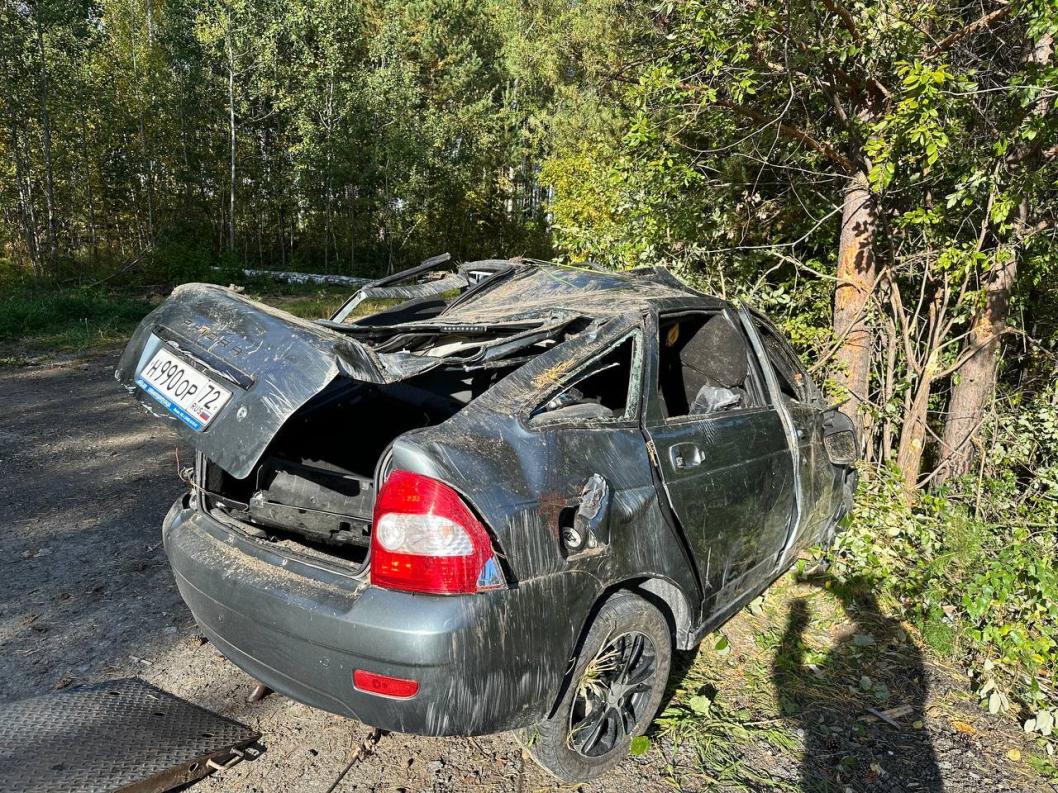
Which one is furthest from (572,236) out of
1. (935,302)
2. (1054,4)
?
(1054,4)

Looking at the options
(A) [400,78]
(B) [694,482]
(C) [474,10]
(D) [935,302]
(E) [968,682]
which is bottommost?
(E) [968,682]

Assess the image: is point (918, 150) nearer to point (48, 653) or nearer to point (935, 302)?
point (935, 302)

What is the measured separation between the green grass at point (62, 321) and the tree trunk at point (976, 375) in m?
11.2

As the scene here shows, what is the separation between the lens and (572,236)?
7.59 meters

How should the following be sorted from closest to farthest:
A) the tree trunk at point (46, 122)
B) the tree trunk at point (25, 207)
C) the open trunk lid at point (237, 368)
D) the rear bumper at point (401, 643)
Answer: the rear bumper at point (401, 643) → the open trunk lid at point (237, 368) → the tree trunk at point (46, 122) → the tree trunk at point (25, 207)

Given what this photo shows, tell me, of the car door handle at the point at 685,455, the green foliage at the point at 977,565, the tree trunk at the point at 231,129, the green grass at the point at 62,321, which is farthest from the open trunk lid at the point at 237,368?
the tree trunk at the point at 231,129

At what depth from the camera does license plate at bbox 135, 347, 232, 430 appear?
86.5 inches

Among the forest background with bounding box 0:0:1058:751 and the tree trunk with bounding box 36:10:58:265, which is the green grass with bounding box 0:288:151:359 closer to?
the forest background with bounding box 0:0:1058:751

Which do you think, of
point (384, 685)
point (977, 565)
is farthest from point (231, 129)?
point (384, 685)

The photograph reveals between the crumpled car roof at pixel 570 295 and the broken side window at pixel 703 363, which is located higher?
the crumpled car roof at pixel 570 295

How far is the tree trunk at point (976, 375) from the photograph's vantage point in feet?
16.6

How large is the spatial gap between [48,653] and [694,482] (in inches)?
115

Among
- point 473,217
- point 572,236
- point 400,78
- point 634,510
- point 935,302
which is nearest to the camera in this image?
point 634,510

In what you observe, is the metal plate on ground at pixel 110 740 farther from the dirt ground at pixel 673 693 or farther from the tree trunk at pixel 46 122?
the tree trunk at pixel 46 122
